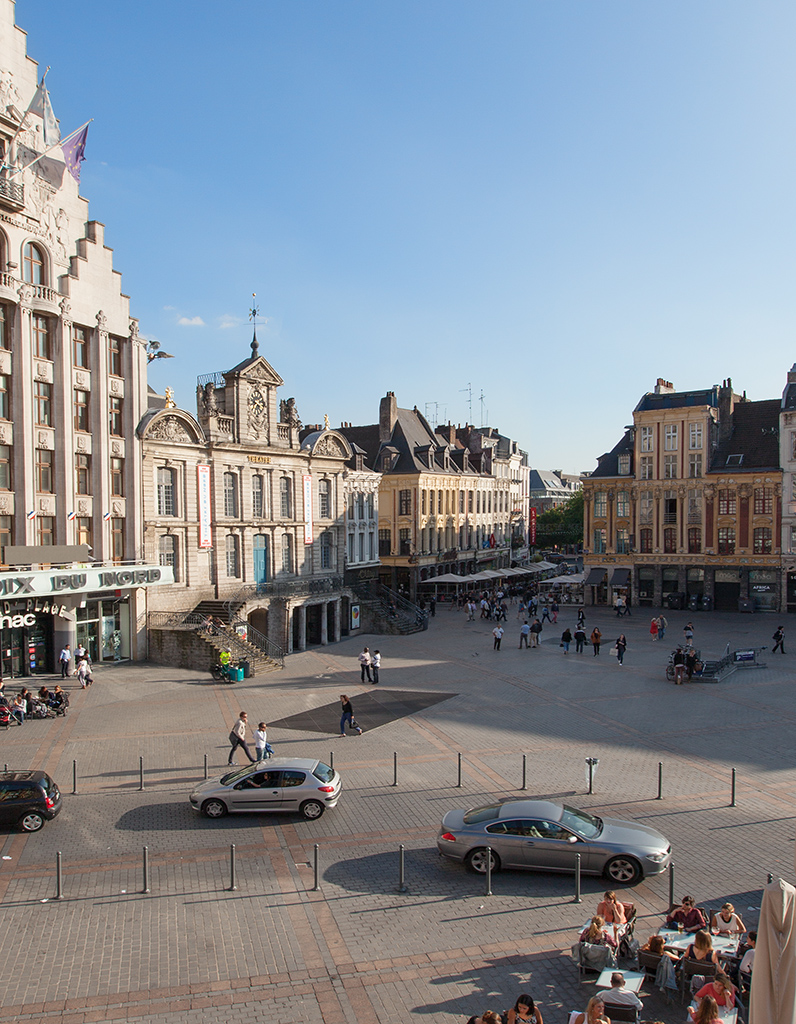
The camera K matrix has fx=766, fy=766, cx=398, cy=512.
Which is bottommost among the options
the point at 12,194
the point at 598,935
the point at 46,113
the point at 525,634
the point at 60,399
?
the point at 525,634

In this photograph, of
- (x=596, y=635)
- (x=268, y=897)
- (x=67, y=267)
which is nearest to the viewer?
(x=268, y=897)

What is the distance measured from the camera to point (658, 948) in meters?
10.9

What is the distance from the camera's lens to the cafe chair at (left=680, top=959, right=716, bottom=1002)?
10391 millimetres

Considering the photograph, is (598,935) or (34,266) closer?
(598,935)

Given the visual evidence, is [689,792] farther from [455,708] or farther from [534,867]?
[455,708]

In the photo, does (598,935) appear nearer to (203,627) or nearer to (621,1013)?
(621,1013)

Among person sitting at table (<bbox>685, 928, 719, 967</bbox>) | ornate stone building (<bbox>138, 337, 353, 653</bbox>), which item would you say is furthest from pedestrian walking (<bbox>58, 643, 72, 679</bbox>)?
person sitting at table (<bbox>685, 928, 719, 967</bbox>)

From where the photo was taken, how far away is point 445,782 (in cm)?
1955

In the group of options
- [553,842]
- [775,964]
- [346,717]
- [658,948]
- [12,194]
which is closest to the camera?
[775,964]

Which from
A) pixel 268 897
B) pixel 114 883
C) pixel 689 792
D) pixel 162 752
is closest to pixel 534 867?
pixel 268 897

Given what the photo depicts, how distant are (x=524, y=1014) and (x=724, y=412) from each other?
2319 inches

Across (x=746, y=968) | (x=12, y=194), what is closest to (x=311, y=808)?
(x=746, y=968)

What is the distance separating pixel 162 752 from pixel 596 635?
2456 centimetres

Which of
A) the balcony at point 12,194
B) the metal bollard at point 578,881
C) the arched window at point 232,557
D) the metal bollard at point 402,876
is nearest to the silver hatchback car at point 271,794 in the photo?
the metal bollard at point 402,876
